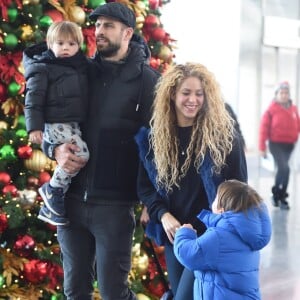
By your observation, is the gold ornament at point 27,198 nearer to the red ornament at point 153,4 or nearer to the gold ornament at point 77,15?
the gold ornament at point 77,15

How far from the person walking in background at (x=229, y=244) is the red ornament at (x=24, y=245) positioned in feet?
4.33

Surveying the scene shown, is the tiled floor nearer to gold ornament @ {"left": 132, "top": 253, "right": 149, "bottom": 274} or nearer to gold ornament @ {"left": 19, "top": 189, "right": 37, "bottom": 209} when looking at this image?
gold ornament @ {"left": 132, "top": 253, "right": 149, "bottom": 274}

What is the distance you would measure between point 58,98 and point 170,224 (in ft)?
2.39

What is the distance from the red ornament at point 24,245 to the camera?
331 centimetres

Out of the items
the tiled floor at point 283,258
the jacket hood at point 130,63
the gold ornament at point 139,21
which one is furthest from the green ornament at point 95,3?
the tiled floor at point 283,258

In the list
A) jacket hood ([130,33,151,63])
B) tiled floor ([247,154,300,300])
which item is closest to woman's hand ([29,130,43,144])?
jacket hood ([130,33,151,63])

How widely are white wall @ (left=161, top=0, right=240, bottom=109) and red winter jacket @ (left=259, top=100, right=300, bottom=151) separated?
2.70ft

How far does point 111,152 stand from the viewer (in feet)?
8.32

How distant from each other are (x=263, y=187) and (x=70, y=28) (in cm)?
741

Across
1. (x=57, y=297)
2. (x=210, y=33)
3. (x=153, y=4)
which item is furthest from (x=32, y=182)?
(x=210, y=33)

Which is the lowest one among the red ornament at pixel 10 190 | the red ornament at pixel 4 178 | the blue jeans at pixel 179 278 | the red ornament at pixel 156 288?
the red ornament at pixel 156 288

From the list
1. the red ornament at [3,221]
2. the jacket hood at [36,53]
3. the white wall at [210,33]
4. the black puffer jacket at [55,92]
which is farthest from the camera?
the white wall at [210,33]

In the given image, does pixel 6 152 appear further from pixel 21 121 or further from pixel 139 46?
pixel 139 46

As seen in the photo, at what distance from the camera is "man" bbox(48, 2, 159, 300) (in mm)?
2527
